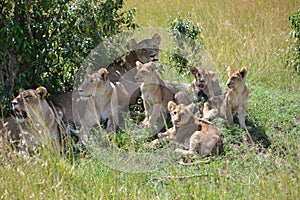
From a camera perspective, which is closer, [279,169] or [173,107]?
[279,169]

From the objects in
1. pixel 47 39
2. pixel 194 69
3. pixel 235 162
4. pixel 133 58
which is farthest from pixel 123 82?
pixel 235 162

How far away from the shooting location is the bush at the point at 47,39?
670 centimetres

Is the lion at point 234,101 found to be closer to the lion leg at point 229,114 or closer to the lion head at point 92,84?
the lion leg at point 229,114

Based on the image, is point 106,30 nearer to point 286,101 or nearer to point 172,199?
point 286,101

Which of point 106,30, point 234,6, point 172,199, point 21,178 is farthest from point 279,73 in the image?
point 21,178

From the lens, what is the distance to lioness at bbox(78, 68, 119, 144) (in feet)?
21.8

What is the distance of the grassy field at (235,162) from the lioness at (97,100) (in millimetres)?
828

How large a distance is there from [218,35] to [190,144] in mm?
4977

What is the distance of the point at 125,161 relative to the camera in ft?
17.9

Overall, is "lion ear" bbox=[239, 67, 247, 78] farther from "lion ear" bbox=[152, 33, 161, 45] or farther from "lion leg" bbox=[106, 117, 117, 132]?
"lion ear" bbox=[152, 33, 161, 45]

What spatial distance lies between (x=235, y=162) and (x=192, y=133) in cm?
71

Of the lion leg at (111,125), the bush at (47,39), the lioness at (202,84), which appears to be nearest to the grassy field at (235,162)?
the lioness at (202,84)

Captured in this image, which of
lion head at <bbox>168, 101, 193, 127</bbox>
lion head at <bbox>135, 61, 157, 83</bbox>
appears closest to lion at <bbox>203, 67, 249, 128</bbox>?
lion head at <bbox>168, 101, 193, 127</bbox>

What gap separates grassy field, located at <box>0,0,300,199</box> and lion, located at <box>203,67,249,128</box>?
0.79 feet
